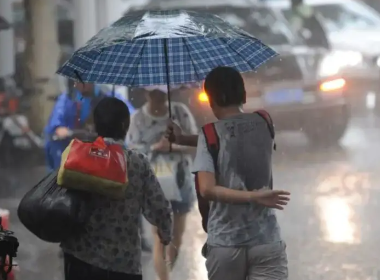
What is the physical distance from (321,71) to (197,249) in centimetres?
270

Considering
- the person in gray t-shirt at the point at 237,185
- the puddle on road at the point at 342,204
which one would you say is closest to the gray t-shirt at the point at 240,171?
the person in gray t-shirt at the point at 237,185

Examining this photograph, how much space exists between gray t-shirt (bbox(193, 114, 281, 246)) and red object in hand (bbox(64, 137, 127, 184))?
1.11 feet

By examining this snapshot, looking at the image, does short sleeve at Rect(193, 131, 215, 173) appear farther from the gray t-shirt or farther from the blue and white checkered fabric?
the blue and white checkered fabric

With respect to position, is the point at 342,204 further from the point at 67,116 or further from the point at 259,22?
the point at 67,116

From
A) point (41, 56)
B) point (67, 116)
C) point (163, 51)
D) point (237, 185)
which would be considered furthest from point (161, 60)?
point (41, 56)

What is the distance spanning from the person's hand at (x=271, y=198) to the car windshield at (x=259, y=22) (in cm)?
502

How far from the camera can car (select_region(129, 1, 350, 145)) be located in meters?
7.93

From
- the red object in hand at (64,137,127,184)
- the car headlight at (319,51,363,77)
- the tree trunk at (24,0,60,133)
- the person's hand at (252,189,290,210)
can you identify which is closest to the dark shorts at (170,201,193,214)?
the red object in hand at (64,137,127,184)

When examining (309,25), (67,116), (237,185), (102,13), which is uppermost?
(237,185)

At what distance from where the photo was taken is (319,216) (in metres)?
6.95

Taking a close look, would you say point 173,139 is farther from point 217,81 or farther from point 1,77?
point 1,77

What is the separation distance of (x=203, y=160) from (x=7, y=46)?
5616mm

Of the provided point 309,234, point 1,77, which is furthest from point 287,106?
point 1,77

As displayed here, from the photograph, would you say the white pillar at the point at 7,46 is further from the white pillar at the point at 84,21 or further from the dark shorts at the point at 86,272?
the dark shorts at the point at 86,272
